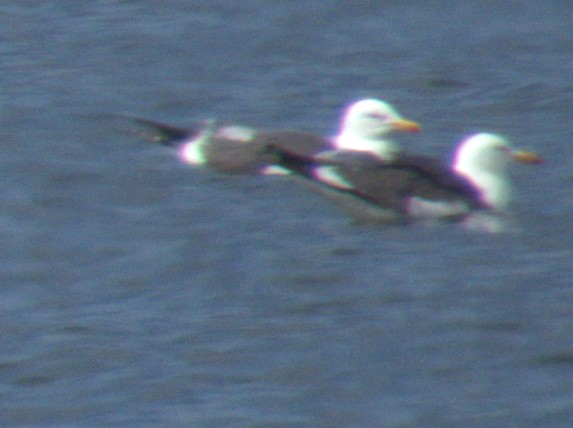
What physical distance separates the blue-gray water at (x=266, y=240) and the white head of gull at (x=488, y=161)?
0.74 ft

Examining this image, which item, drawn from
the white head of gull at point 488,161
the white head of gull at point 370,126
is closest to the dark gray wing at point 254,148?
the white head of gull at point 370,126

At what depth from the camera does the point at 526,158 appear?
12820 mm

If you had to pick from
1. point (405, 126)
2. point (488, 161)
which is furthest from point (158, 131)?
point (488, 161)

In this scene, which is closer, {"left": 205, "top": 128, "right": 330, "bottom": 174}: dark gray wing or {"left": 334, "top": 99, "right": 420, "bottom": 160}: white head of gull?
{"left": 205, "top": 128, "right": 330, "bottom": 174}: dark gray wing

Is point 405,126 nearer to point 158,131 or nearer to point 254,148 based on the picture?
point 254,148

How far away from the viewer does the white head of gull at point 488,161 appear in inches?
506

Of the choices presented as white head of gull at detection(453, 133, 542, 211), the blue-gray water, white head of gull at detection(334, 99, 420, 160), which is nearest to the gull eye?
white head of gull at detection(334, 99, 420, 160)

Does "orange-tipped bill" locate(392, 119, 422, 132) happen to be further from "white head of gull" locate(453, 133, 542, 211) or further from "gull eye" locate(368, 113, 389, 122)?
"white head of gull" locate(453, 133, 542, 211)

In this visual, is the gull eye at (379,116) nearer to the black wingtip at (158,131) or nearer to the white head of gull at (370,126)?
the white head of gull at (370,126)

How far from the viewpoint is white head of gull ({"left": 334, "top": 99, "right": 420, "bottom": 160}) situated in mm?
13641

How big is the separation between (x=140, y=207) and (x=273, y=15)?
4.18 meters

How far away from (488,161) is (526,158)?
348 mm

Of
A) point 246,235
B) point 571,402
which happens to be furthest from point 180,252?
point 571,402

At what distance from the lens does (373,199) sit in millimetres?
12555
